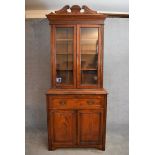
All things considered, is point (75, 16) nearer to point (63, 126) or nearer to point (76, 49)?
point (76, 49)

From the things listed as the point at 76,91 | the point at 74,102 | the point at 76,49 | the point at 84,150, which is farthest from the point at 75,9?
the point at 84,150

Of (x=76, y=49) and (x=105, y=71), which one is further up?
(x=76, y=49)

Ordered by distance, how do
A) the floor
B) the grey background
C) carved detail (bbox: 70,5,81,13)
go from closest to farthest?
the floor
carved detail (bbox: 70,5,81,13)
the grey background

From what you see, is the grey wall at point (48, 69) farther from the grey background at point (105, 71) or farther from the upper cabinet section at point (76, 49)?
the upper cabinet section at point (76, 49)

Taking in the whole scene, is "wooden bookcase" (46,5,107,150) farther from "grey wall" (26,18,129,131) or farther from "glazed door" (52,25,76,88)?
"grey wall" (26,18,129,131)

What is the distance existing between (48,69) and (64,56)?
2.37 ft

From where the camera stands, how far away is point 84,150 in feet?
8.95

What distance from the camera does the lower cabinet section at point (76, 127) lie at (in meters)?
2.69

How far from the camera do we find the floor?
265 cm

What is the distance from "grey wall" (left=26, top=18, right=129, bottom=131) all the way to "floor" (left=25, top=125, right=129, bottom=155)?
0.17 m

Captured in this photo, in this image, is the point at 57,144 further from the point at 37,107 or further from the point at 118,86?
the point at 118,86

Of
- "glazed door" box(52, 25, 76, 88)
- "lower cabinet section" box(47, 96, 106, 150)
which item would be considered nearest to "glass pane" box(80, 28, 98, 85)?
"glazed door" box(52, 25, 76, 88)
